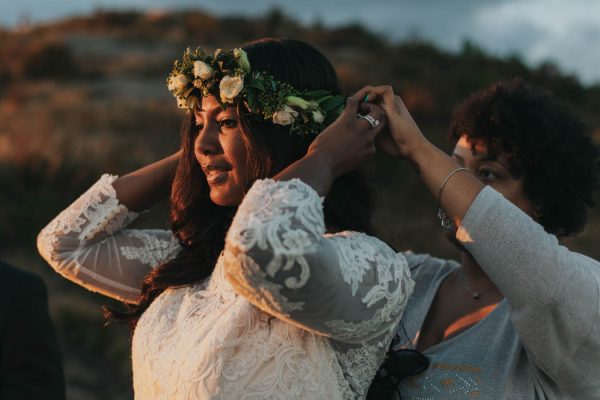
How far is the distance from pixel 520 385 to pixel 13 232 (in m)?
10.7

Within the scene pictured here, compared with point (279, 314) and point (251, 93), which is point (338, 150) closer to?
point (251, 93)

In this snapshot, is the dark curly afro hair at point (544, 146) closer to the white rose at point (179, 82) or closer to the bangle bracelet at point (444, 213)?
the bangle bracelet at point (444, 213)

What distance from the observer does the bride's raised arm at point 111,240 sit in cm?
383

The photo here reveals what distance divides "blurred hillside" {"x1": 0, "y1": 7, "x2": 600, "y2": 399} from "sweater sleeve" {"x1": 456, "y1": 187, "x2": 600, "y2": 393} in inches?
36.2

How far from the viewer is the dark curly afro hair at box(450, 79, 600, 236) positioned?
4062mm

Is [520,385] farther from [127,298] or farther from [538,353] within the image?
[127,298]

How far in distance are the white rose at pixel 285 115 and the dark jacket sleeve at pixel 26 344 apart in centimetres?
125

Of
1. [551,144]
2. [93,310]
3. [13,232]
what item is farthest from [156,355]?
[13,232]

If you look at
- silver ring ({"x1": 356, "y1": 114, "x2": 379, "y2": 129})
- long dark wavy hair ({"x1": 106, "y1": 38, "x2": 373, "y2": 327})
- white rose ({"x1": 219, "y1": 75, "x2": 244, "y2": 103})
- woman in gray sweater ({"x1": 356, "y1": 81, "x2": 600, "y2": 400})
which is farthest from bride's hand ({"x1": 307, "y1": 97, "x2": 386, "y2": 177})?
white rose ({"x1": 219, "y1": 75, "x2": 244, "y2": 103})

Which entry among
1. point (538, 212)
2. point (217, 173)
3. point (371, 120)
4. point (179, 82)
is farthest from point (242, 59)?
point (538, 212)

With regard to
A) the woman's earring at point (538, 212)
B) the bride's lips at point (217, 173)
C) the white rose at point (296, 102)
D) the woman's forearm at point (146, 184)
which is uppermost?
the white rose at point (296, 102)

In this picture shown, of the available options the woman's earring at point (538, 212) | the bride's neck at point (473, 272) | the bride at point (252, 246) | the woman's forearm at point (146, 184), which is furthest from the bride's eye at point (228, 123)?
the woman's earring at point (538, 212)

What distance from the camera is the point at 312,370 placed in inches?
115

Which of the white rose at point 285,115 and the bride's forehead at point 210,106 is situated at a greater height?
the white rose at point 285,115
